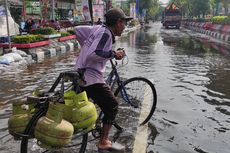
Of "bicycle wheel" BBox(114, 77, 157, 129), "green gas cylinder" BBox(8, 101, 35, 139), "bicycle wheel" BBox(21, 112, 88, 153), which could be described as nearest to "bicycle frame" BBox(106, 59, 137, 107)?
"bicycle wheel" BBox(114, 77, 157, 129)

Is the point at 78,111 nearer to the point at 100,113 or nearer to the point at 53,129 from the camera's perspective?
the point at 53,129

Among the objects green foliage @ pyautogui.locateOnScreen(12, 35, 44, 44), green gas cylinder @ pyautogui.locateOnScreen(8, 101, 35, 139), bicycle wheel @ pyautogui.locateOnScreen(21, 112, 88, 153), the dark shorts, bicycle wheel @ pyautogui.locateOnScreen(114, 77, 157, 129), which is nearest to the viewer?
bicycle wheel @ pyautogui.locateOnScreen(21, 112, 88, 153)

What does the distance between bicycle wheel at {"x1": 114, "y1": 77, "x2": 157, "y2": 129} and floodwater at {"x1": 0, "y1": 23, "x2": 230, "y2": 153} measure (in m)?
0.23

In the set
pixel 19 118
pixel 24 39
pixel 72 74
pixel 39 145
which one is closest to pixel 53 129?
pixel 39 145

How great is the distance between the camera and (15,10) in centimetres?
3073

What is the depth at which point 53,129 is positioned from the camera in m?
3.42

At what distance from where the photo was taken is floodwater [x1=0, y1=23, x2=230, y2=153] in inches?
196

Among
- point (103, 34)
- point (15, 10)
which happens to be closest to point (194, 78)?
point (103, 34)

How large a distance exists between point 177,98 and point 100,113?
9.98 feet

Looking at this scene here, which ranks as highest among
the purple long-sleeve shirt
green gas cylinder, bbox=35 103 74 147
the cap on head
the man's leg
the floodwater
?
the cap on head

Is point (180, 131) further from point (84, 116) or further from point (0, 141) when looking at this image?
point (0, 141)

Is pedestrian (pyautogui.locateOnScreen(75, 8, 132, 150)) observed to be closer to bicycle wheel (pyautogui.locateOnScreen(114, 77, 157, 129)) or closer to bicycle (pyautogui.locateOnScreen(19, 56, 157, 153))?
bicycle (pyautogui.locateOnScreen(19, 56, 157, 153))

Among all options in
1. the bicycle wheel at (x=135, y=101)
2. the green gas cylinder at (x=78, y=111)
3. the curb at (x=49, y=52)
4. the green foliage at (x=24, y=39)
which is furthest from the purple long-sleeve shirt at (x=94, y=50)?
the green foliage at (x=24, y=39)

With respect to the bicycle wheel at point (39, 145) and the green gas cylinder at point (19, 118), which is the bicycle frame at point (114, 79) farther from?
the green gas cylinder at point (19, 118)
